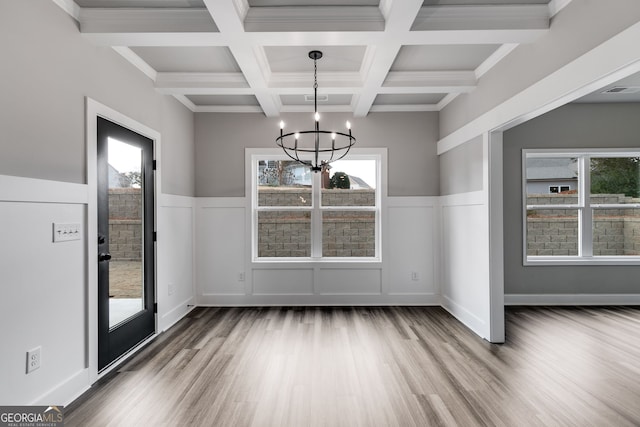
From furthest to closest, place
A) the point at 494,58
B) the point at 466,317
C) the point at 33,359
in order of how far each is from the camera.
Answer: the point at 466,317, the point at 494,58, the point at 33,359

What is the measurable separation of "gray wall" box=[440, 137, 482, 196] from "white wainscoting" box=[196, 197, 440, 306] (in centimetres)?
39

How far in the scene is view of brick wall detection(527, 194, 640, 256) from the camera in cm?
483

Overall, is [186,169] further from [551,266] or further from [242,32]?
[551,266]

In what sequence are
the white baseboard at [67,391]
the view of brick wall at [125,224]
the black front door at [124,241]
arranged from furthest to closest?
the view of brick wall at [125,224], the black front door at [124,241], the white baseboard at [67,391]

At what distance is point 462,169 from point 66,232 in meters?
3.79

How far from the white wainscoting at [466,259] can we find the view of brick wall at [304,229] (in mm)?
1011

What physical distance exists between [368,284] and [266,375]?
2.33m

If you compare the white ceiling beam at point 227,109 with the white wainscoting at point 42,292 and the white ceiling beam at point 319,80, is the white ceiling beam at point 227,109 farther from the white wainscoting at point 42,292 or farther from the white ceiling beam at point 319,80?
the white wainscoting at point 42,292

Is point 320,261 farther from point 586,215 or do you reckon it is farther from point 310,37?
point 586,215

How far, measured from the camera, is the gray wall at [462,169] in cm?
371

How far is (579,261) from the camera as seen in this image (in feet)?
15.6

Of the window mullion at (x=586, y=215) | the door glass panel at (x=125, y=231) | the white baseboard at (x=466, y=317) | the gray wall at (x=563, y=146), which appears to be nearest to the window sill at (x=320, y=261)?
the white baseboard at (x=466, y=317)

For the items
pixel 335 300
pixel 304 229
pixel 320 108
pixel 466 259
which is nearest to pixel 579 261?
pixel 466 259

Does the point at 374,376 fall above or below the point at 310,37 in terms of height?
below
